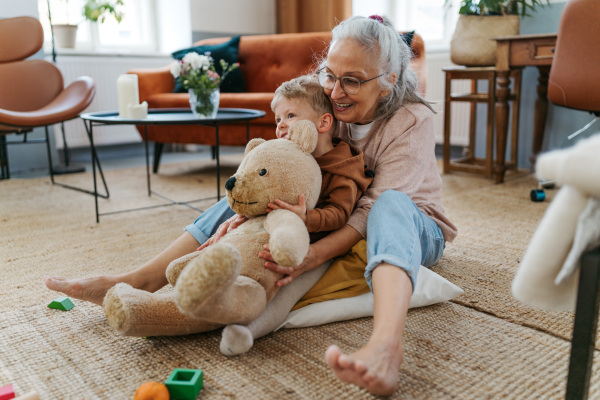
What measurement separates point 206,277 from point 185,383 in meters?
0.18

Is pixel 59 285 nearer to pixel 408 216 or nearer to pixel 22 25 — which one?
pixel 408 216

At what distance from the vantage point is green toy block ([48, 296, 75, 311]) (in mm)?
1184

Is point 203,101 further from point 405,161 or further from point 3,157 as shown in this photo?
point 3,157

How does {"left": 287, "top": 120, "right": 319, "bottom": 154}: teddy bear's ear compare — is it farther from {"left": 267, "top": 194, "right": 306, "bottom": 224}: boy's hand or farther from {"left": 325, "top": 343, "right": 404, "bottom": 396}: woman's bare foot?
{"left": 325, "top": 343, "right": 404, "bottom": 396}: woman's bare foot

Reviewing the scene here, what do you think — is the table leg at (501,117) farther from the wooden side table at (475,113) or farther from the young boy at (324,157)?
the young boy at (324,157)

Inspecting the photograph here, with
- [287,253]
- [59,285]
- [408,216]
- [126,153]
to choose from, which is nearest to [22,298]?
[59,285]

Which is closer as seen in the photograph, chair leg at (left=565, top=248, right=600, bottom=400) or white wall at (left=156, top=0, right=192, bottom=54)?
chair leg at (left=565, top=248, right=600, bottom=400)

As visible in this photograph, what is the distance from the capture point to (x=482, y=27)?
269cm

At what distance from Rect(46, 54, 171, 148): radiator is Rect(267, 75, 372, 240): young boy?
270cm

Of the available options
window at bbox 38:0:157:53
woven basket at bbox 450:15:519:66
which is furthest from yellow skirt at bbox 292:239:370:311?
window at bbox 38:0:157:53

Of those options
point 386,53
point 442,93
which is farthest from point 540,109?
point 386,53

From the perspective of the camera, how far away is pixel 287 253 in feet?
2.87

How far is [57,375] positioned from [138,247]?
79cm

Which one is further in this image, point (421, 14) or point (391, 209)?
point (421, 14)
